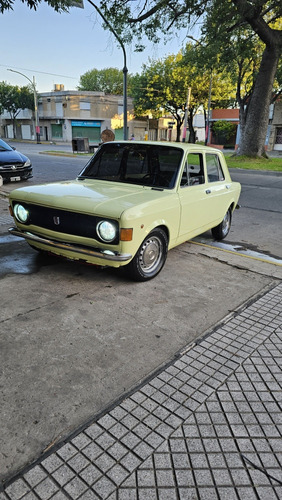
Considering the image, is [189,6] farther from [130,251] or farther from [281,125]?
[281,125]

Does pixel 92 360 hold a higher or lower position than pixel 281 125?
lower

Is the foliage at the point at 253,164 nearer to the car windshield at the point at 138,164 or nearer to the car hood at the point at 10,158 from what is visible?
the car hood at the point at 10,158

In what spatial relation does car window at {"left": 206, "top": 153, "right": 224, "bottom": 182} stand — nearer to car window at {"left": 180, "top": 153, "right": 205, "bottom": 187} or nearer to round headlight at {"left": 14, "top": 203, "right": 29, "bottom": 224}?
car window at {"left": 180, "top": 153, "right": 205, "bottom": 187}

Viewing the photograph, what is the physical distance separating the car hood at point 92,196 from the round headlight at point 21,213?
0.10 m

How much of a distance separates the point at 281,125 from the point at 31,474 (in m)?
37.7

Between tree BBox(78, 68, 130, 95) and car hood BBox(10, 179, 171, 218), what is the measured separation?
71.5m

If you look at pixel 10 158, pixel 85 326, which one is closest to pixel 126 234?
pixel 85 326

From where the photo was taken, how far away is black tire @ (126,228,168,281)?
409 cm

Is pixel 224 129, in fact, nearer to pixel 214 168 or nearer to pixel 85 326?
pixel 214 168

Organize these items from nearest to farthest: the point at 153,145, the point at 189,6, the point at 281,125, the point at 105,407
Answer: the point at 105,407
the point at 153,145
the point at 189,6
the point at 281,125

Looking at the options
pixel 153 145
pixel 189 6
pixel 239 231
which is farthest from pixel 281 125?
pixel 153 145

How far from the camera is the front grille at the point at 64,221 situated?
12.5 ft

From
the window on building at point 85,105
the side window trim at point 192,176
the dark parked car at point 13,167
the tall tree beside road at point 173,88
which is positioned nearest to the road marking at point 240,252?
the side window trim at point 192,176

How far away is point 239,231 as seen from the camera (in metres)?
7.17
